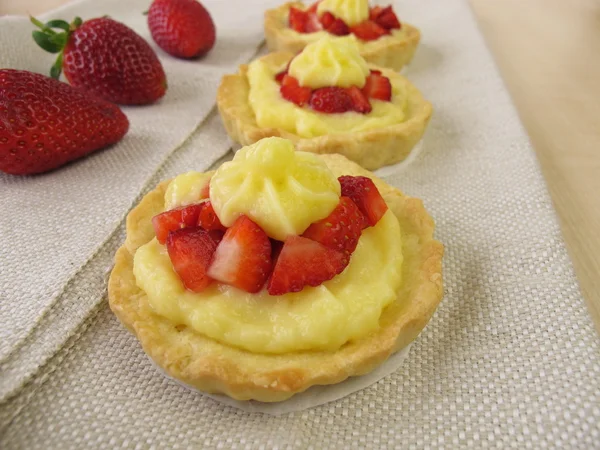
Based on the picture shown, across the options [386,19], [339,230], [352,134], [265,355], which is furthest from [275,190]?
[386,19]

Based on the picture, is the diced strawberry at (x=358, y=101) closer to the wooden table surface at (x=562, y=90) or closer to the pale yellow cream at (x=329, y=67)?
the pale yellow cream at (x=329, y=67)

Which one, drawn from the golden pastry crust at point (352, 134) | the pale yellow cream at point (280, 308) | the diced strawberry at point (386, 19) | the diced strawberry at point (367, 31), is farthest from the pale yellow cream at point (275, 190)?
the diced strawberry at point (386, 19)

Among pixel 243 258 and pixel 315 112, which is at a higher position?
pixel 243 258

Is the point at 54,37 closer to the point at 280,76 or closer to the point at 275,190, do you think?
the point at 280,76

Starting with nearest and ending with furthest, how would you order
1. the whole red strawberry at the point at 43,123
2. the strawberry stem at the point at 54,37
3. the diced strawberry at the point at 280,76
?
the whole red strawberry at the point at 43,123, the strawberry stem at the point at 54,37, the diced strawberry at the point at 280,76

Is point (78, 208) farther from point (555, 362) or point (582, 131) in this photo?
point (582, 131)

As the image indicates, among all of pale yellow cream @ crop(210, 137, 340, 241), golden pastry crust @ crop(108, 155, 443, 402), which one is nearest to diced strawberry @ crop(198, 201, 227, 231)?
pale yellow cream @ crop(210, 137, 340, 241)
